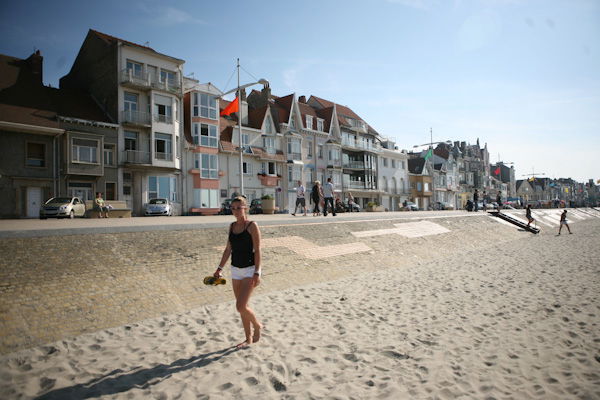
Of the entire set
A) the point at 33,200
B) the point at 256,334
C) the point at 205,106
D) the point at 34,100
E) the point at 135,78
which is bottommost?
the point at 256,334

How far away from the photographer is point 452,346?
5.26m

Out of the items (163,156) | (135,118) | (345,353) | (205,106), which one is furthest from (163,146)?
(345,353)

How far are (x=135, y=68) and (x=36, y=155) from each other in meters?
10.3

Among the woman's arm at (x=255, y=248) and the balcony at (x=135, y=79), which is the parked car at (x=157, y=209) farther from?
the woman's arm at (x=255, y=248)

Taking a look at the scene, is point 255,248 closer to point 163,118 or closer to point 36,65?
point 163,118

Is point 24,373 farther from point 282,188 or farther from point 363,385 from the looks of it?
point 282,188

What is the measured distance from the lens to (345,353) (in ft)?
16.6

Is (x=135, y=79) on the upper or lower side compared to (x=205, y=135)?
upper

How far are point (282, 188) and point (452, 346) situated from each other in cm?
3525

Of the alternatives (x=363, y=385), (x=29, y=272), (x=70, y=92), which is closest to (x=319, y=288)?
(x=363, y=385)

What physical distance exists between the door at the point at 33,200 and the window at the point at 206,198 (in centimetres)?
1155

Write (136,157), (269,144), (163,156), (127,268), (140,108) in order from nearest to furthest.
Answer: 1. (127,268)
2. (136,157)
3. (140,108)
4. (163,156)
5. (269,144)

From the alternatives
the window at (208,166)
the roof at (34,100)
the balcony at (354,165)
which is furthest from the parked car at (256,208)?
the balcony at (354,165)

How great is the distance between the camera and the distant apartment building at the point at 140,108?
27.9 meters
